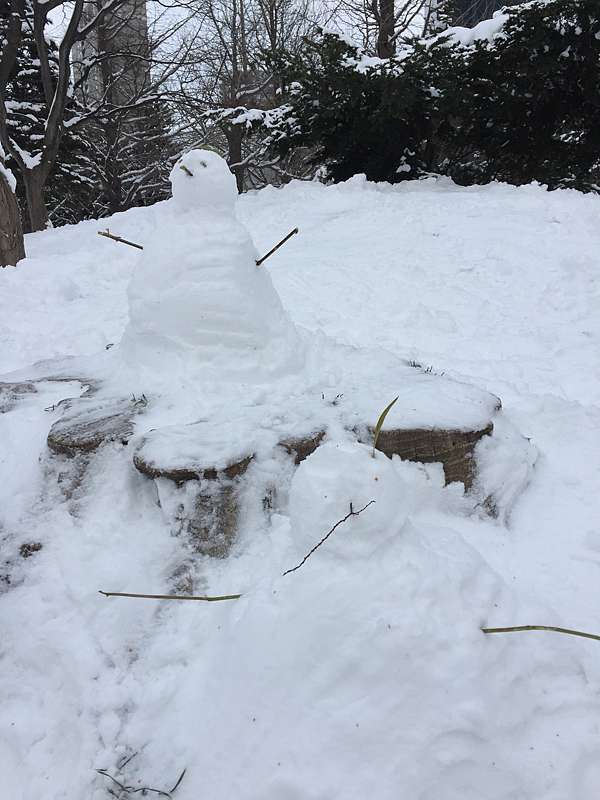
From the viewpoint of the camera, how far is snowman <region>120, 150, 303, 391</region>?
2.87m

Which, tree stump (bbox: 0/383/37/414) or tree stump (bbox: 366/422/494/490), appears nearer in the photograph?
tree stump (bbox: 366/422/494/490)

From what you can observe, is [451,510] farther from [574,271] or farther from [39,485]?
[574,271]

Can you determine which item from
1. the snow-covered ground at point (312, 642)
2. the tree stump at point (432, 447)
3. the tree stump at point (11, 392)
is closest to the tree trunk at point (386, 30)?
the snow-covered ground at point (312, 642)

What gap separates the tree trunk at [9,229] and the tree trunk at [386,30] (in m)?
9.27

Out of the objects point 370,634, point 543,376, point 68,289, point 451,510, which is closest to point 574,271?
point 543,376

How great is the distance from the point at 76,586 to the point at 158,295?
1.57 metres

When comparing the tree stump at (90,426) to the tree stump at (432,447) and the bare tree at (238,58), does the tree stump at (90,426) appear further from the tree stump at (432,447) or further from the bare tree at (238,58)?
the bare tree at (238,58)

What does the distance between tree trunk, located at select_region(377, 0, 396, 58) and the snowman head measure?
11178 mm

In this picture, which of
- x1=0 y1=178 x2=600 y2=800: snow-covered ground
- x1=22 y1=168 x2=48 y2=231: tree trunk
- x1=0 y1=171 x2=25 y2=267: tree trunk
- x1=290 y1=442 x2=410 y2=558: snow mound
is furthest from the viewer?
x1=22 y1=168 x2=48 y2=231: tree trunk

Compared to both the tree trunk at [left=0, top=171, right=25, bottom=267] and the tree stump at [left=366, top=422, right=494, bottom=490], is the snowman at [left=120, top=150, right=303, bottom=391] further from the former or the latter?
the tree trunk at [left=0, top=171, right=25, bottom=267]

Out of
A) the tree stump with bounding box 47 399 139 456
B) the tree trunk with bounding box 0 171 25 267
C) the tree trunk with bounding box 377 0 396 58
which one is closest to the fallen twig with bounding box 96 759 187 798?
the tree stump with bounding box 47 399 139 456

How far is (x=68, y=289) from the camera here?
5.77 metres

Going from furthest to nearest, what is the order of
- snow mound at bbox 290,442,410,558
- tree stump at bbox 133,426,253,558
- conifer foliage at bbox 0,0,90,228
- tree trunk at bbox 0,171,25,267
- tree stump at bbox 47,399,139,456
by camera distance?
1. conifer foliage at bbox 0,0,90,228
2. tree trunk at bbox 0,171,25,267
3. tree stump at bbox 47,399,139,456
4. tree stump at bbox 133,426,253,558
5. snow mound at bbox 290,442,410,558

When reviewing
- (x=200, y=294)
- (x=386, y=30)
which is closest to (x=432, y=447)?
(x=200, y=294)
